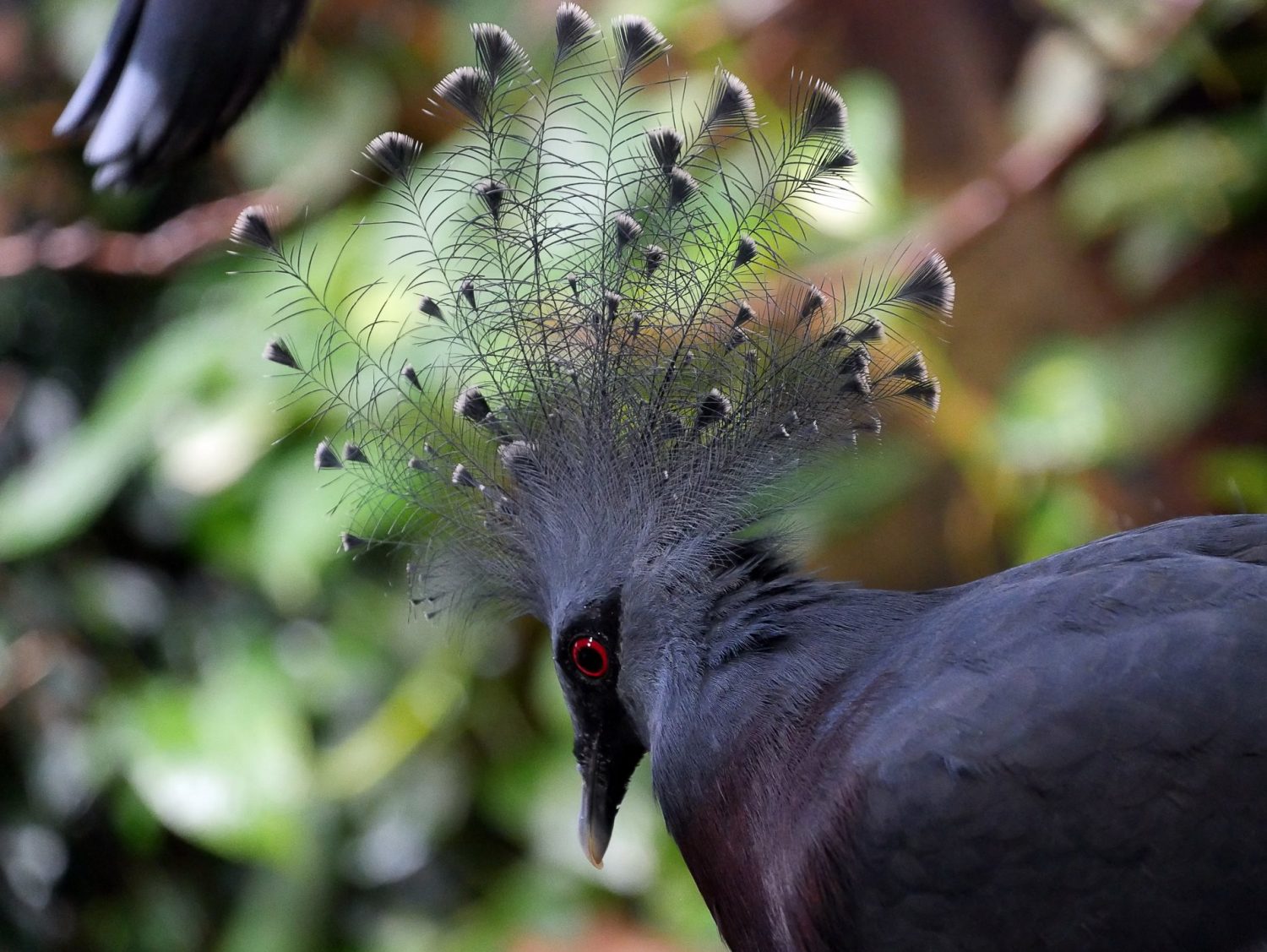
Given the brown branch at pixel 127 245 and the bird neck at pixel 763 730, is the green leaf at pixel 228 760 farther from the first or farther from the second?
the bird neck at pixel 763 730

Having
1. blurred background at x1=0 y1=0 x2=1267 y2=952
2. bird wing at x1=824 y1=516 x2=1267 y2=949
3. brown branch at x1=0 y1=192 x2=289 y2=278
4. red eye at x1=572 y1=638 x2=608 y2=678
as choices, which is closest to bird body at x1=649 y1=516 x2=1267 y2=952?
bird wing at x1=824 y1=516 x2=1267 y2=949

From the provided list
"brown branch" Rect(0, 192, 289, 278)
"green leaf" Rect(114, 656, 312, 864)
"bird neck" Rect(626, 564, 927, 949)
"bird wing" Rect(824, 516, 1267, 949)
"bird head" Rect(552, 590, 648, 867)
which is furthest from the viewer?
"brown branch" Rect(0, 192, 289, 278)

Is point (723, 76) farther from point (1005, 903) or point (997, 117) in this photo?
point (997, 117)

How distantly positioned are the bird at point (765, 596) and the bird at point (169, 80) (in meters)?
0.14

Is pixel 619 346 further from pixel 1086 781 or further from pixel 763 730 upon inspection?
pixel 1086 781

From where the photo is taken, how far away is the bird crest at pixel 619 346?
1.33 m

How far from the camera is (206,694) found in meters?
2.68

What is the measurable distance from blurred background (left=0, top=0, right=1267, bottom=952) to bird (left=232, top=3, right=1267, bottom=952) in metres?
0.81

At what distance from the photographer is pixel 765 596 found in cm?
134

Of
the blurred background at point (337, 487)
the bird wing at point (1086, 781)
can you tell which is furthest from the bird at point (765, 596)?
the blurred background at point (337, 487)

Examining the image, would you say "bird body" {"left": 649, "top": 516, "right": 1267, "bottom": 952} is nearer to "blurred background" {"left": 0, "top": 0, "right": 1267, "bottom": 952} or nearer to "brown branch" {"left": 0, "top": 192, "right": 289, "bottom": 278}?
"blurred background" {"left": 0, "top": 0, "right": 1267, "bottom": 952}

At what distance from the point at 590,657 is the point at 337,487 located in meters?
0.92

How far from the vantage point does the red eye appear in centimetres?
138

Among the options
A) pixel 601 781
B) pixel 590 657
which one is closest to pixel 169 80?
pixel 590 657
